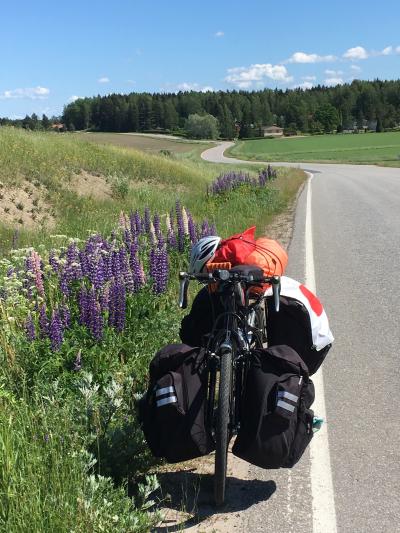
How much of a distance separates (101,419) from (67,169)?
52.4 ft

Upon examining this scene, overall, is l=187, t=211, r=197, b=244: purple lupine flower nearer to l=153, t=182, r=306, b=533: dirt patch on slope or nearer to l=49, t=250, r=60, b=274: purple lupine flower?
l=49, t=250, r=60, b=274: purple lupine flower

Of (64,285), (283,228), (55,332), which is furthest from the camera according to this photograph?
(283,228)

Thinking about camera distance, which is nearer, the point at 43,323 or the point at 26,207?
the point at 43,323

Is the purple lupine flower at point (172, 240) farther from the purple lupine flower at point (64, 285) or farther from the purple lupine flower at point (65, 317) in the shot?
the purple lupine flower at point (65, 317)

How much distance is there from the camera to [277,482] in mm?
3783

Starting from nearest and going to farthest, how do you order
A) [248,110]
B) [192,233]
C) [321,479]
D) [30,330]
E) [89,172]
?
[321,479] < [30,330] < [192,233] < [89,172] < [248,110]

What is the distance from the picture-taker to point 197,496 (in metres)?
3.50

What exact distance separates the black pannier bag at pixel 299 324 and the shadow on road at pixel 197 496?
878 mm

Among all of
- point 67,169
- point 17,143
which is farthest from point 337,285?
point 17,143

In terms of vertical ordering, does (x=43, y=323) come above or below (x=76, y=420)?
above

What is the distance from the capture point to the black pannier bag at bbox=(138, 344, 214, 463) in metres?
3.25

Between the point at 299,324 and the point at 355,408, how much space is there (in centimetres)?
131

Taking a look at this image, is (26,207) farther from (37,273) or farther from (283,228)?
(37,273)

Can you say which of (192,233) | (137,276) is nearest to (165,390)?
(137,276)
